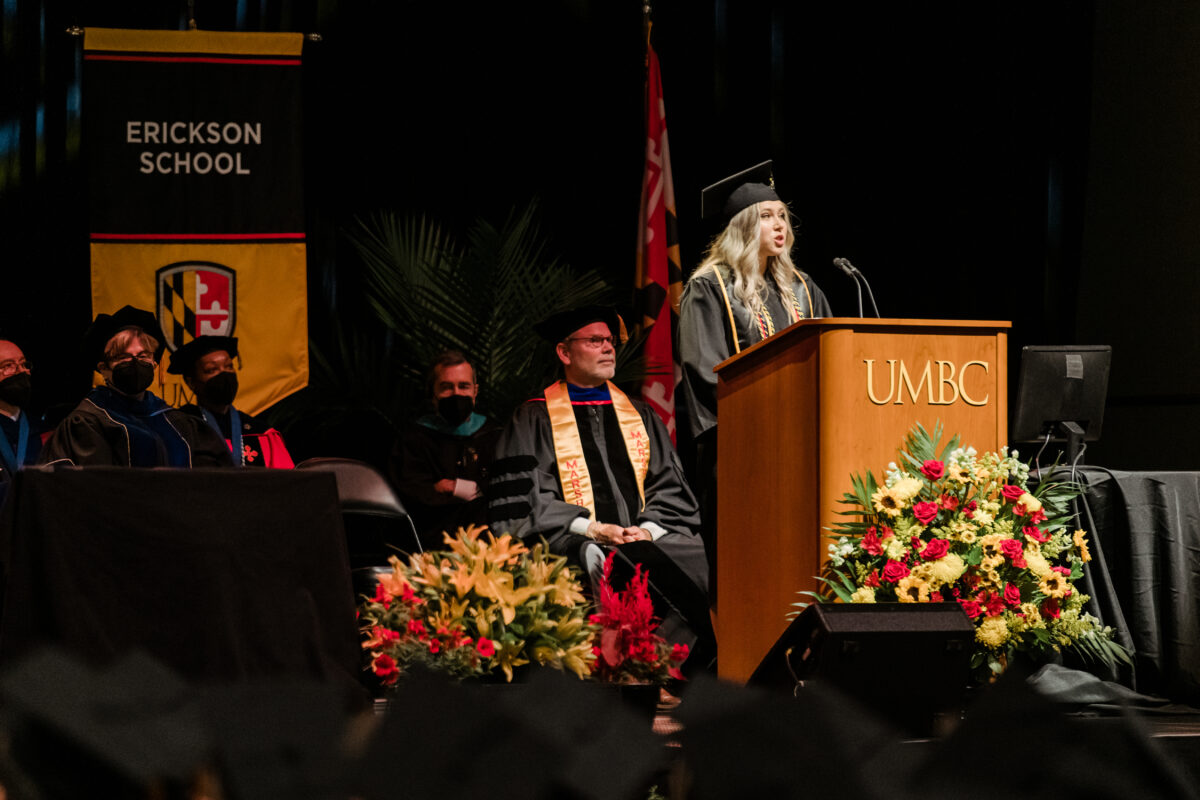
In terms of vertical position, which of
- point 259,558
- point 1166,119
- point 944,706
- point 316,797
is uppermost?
point 1166,119

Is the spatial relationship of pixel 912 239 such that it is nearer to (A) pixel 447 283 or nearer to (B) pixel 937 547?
(A) pixel 447 283

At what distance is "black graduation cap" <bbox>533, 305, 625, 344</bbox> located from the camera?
203 inches

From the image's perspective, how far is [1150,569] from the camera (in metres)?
3.99

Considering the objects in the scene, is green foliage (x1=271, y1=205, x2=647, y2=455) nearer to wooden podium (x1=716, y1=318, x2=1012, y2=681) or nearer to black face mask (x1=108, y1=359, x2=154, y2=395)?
black face mask (x1=108, y1=359, x2=154, y2=395)

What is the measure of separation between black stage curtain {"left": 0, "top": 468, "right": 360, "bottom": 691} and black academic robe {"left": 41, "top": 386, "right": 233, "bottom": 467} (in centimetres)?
137

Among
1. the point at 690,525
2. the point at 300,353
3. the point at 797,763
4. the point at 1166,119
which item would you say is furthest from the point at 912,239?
the point at 797,763

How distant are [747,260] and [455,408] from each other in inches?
63.6

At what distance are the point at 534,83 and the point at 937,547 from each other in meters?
4.51

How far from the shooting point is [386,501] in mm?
4664

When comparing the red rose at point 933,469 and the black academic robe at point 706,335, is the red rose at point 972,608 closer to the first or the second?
the red rose at point 933,469

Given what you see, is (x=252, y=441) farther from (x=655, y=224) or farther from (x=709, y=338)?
(x=655, y=224)

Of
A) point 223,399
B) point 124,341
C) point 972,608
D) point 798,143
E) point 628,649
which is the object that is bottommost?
point 628,649

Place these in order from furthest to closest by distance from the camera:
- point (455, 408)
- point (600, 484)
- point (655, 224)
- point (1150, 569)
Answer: point (655, 224), point (455, 408), point (600, 484), point (1150, 569)

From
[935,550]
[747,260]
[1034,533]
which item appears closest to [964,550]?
[935,550]
